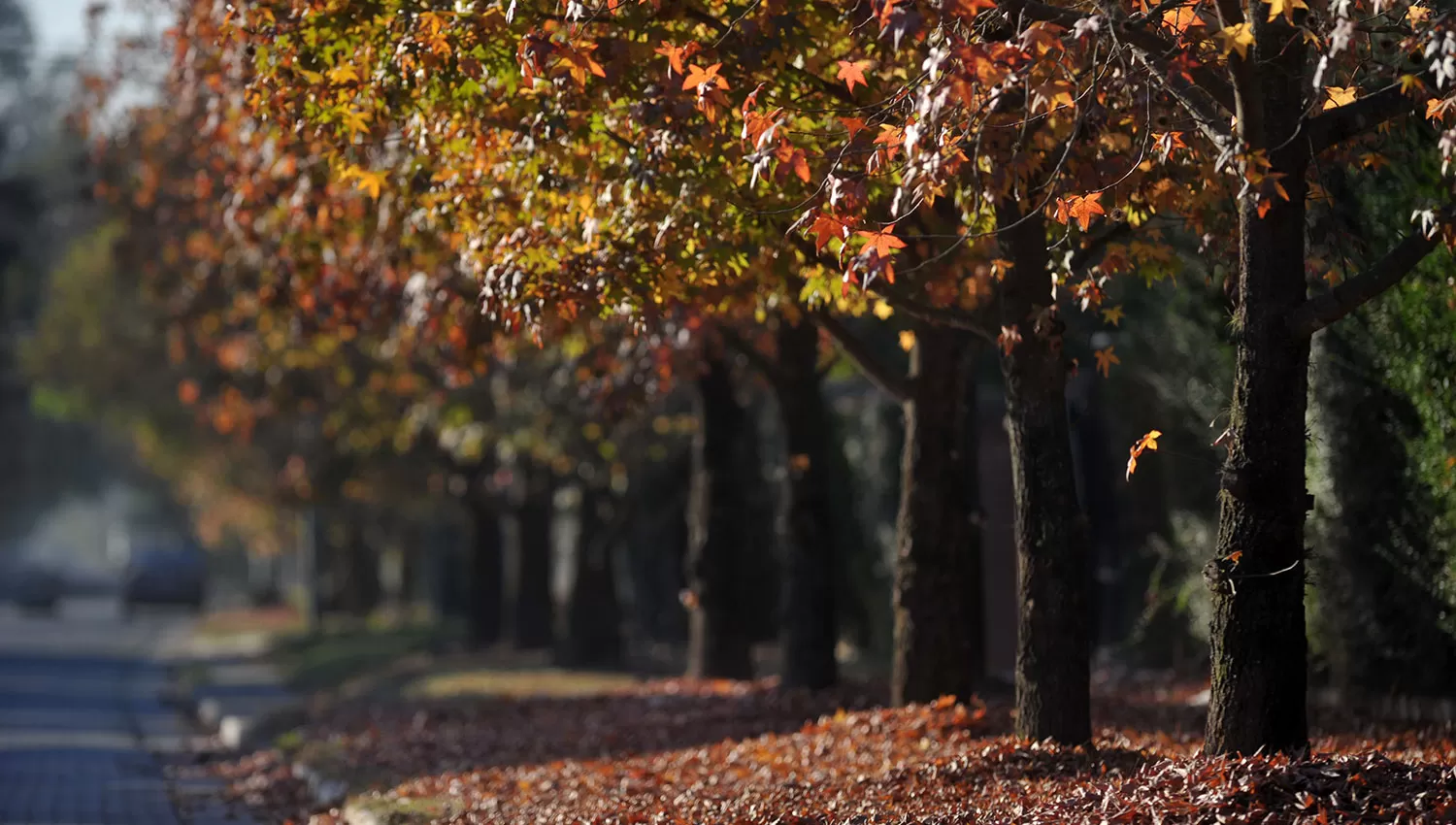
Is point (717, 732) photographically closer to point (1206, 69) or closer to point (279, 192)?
point (279, 192)

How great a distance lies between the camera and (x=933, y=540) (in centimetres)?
1377

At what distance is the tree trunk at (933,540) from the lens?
13.7 metres

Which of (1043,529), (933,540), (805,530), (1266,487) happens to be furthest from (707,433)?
(1266,487)

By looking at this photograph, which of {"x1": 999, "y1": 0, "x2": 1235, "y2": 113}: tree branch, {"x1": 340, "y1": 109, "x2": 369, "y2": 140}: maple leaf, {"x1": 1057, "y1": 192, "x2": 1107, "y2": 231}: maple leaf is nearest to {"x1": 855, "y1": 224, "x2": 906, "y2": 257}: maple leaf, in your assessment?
{"x1": 1057, "y1": 192, "x2": 1107, "y2": 231}: maple leaf

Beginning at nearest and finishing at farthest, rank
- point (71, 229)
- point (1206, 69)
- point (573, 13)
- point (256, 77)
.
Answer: point (573, 13)
point (1206, 69)
point (256, 77)
point (71, 229)

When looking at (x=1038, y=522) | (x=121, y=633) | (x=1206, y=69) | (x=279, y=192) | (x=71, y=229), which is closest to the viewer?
(x=1206, y=69)

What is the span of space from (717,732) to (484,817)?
402 centimetres

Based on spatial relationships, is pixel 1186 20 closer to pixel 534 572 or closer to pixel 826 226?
pixel 826 226

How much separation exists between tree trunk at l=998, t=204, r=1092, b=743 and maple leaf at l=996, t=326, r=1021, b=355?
0.04 metres

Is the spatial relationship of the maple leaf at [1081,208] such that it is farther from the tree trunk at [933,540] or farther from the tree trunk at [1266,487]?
the tree trunk at [933,540]

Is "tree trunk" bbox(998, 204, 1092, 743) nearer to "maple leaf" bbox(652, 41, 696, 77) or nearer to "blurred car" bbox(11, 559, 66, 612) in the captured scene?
"maple leaf" bbox(652, 41, 696, 77)

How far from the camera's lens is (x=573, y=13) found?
8523 millimetres

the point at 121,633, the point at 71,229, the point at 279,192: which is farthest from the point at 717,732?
the point at 71,229

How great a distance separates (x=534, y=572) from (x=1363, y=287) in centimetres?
2074
